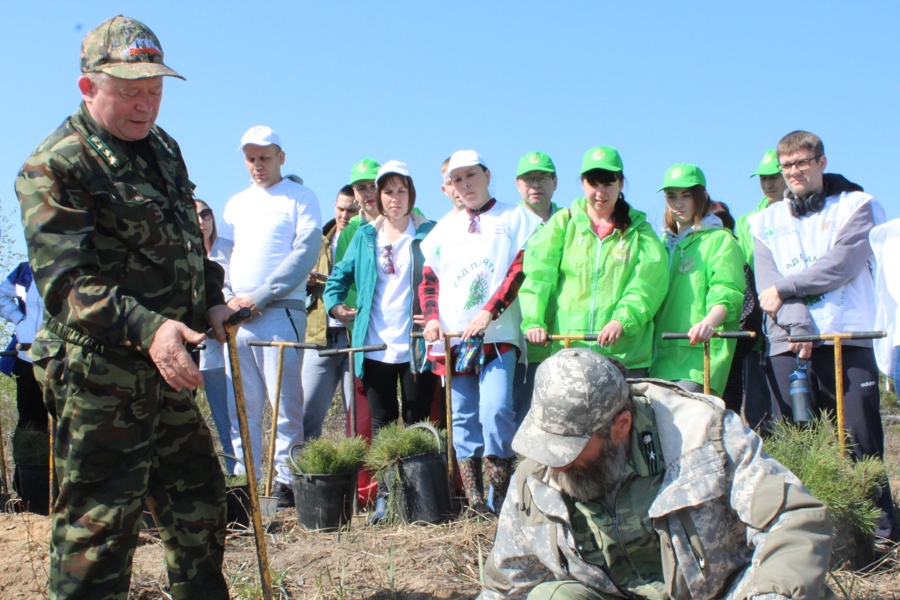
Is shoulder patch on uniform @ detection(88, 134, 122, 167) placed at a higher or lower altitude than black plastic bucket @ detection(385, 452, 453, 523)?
higher

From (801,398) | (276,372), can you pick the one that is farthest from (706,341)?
(276,372)

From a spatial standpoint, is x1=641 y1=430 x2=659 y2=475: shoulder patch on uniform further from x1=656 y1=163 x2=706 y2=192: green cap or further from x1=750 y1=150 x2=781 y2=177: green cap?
x1=750 y1=150 x2=781 y2=177: green cap

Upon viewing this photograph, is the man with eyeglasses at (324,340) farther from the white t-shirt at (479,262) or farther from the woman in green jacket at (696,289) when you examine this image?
the woman in green jacket at (696,289)

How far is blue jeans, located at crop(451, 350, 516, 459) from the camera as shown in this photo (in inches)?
220

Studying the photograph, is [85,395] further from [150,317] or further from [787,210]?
[787,210]

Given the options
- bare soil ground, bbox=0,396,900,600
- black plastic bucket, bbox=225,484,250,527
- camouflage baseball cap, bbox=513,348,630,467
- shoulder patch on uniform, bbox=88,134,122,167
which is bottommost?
bare soil ground, bbox=0,396,900,600

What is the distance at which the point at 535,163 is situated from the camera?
6879 millimetres

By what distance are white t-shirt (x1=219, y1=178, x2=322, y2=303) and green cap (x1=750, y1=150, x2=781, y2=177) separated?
3.35 metres

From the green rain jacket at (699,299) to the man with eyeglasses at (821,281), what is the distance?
0.22 meters

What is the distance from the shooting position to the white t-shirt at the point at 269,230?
6.57 metres

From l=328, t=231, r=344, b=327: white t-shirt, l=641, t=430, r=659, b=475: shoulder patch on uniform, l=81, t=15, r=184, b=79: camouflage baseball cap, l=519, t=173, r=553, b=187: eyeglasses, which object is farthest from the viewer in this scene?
l=328, t=231, r=344, b=327: white t-shirt

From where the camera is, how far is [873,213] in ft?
18.2

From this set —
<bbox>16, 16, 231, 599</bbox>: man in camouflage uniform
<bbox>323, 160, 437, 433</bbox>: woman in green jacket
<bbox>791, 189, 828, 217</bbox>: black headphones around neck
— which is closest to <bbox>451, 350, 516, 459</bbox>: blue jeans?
<bbox>323, 160, 437, 433</bbox>: woman in green jacket

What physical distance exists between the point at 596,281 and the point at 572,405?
276 centimetres
